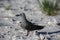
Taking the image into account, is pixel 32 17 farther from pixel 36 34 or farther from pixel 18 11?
pixel 36 34

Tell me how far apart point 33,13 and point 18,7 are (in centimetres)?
54

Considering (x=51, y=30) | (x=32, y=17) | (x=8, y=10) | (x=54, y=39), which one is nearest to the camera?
(x=54, y=39)

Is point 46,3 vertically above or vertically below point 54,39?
above

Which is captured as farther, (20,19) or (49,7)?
(49,7)

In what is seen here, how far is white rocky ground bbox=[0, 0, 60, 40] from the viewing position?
3896 millimetres

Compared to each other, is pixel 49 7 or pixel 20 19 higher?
pixel 49 7

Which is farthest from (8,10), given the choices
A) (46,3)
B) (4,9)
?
(46,3)

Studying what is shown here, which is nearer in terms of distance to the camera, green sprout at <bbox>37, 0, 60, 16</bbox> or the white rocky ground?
the white rocky ground

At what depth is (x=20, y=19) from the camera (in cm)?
458

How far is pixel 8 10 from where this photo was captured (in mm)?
5070

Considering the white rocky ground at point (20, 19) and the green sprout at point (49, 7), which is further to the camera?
the green sprout at point (49, 7)

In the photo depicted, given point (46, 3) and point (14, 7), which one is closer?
point (46, 3)

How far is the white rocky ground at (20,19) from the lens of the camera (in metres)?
3.90

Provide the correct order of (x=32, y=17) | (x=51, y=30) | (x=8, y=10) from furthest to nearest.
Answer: (x=8, y=10)
(x=32, y=17)
(x=51, y=30)
